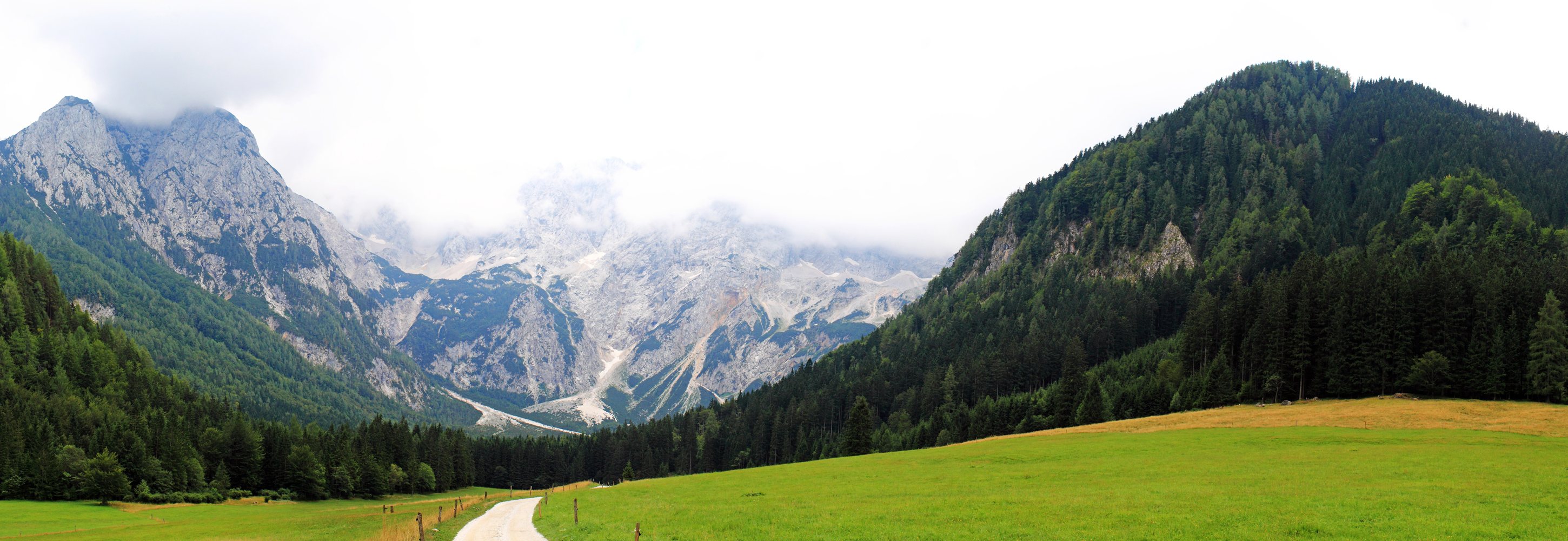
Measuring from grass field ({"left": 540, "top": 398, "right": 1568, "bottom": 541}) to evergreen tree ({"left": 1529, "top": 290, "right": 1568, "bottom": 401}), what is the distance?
271 inches

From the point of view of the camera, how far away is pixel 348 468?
120000 millimetres

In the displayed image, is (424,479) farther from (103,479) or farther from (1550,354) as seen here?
(1550,354)

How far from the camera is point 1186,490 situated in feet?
119

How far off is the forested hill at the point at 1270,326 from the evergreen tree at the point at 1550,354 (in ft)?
0.67

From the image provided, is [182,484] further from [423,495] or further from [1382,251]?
[1382,251]

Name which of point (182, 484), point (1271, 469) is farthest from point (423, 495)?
point (1271, 469)

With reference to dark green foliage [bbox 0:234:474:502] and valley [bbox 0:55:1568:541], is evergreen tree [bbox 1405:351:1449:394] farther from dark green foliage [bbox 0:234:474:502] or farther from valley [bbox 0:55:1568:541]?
dark green foliage [bbox 0:234:474:502]

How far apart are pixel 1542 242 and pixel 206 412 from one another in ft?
802

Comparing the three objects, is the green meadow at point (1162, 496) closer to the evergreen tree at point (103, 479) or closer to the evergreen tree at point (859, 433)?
the evergreen tree at point (859, 433)

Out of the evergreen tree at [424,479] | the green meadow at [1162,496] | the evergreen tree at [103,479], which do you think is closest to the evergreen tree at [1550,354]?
the green meadow at [1162,496]

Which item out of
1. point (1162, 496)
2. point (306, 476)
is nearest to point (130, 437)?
point (306, 476)

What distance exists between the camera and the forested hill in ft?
289

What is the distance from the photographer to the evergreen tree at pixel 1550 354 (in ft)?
246

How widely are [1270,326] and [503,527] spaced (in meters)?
101
